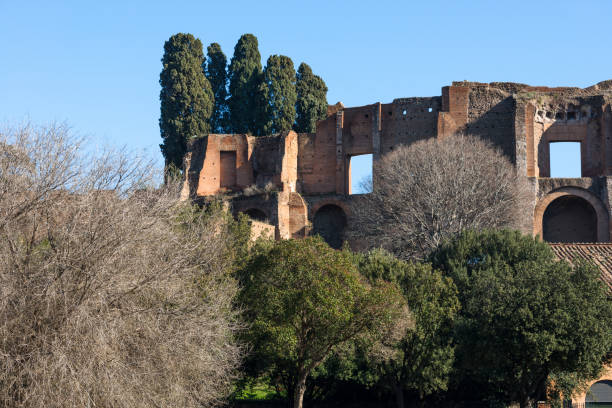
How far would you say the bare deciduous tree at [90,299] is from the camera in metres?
12.9

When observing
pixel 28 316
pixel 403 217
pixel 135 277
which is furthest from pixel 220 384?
pixel 403 217

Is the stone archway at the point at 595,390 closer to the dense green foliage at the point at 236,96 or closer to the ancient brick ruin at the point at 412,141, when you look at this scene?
the ancient brick ruin at the point at 412,141

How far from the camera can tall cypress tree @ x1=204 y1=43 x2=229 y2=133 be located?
48156mm

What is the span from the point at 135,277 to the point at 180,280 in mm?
1642

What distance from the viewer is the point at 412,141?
42.3 m

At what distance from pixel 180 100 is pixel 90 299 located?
1267 inches

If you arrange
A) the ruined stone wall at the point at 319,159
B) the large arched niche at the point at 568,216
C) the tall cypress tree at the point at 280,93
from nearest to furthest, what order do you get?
the large arched niche at the point at 568,216 → the ruined stone wall at the point at 319,159 → the tall cypress tree at the point at 280,93

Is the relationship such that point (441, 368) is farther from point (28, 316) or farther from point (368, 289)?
Answer: point (28, 316)

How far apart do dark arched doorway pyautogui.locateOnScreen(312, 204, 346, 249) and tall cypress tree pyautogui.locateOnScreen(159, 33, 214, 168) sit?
8095mm

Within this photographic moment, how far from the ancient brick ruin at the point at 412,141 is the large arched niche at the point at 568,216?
0.05 m

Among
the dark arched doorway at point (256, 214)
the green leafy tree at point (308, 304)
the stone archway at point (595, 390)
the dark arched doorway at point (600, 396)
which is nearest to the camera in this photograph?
the green leafy tree at point (308, 304)

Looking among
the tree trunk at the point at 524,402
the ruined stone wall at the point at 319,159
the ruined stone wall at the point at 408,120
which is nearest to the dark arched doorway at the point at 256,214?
the ruined stone wall at the point at 319,159

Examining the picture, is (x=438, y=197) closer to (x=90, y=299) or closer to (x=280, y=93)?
(x=280, y=93)

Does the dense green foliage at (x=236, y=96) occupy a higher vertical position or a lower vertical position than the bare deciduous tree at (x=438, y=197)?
higher
